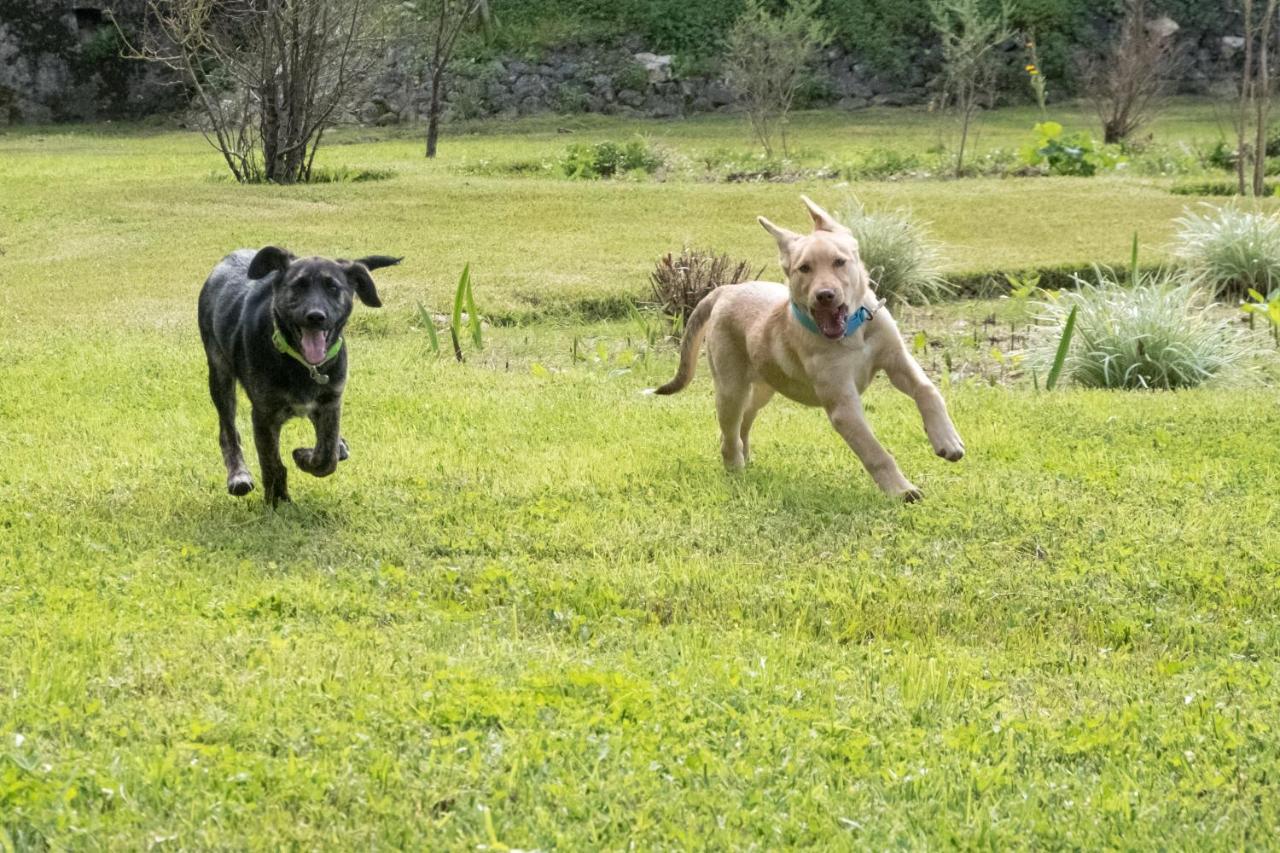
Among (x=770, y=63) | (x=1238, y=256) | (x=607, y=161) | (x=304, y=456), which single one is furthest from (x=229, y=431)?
(x=770, y=63)

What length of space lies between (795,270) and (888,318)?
52cm

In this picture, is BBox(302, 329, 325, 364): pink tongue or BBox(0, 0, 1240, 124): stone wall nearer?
BBox(302, 329, 325, 364): pink tongue

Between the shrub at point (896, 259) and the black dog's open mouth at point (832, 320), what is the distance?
6141 mm

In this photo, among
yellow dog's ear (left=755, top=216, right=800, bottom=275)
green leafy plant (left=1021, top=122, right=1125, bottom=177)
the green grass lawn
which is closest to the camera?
the green grass lawn

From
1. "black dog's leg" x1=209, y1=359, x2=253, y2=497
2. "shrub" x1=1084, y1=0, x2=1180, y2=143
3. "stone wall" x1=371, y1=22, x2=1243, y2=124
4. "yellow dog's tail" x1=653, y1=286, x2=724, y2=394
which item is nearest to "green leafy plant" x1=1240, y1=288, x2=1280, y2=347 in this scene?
"yellow dog's tail" x1=653, y1=286, x2=724, y2=394

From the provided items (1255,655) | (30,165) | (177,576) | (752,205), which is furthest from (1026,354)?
(30,165)

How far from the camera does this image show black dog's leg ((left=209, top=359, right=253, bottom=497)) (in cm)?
639

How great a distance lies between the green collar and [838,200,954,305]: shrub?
7025 millimetres

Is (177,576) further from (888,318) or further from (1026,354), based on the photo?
(1026,354)

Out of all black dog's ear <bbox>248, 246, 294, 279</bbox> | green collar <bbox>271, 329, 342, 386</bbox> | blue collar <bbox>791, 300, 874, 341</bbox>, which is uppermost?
black dog's ear <bbox>248, 246, 294, 279</bbox>

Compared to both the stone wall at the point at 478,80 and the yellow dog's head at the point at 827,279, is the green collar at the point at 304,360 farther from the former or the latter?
the stone wall at the point at 478,80

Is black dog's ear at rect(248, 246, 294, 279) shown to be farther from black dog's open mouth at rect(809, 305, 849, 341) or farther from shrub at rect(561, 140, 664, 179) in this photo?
shrub at rect(561, 140, 664, 179)

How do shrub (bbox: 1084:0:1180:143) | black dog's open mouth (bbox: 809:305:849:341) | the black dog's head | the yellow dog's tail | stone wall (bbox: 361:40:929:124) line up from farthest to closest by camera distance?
1. stone wall (bbox: 361:40:929:124)
2. shrub (bbox: 1084:0:1180:143)
3. the yellow dog's tail
4. black dog's open mouth (bbox: 809:305:849:341)
5. the black dog's head

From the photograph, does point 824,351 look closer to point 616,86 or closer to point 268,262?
point 268,262
